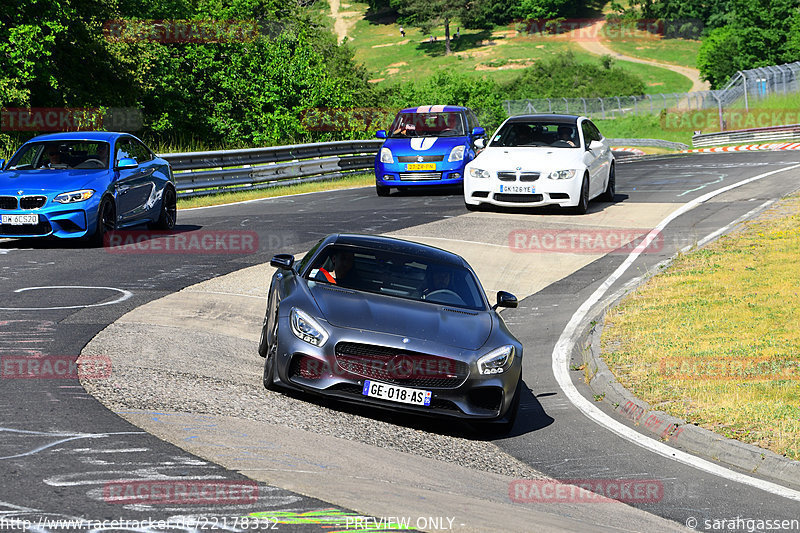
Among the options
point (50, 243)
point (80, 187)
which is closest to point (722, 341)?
point (80, 187)

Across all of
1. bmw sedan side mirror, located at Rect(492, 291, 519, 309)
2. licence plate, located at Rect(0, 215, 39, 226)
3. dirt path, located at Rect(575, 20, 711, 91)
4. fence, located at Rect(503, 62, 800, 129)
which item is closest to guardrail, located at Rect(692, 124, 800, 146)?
fence, located at Rect(503, 62, 800, 129)

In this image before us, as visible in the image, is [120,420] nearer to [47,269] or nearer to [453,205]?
[47,269]

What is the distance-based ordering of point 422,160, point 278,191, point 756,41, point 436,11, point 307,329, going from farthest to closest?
point 436,11, point 756,41, point 278,191, point 422,160, point 307,329

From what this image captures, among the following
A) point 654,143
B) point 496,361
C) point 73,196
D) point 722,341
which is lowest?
point 654,143

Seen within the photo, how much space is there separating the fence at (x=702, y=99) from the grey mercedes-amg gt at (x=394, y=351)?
49.3 metres

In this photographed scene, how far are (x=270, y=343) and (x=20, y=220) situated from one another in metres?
7.21

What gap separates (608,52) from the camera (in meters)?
136

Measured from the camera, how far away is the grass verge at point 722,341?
8.23 m

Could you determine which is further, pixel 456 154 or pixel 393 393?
pixel 456 154

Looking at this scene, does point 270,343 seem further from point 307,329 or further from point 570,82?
point 570,82

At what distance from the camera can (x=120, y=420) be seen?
22.2 feet

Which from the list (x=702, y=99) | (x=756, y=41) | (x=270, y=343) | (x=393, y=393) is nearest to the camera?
(x=393, y=393)

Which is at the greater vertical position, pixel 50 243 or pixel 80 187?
pixel 80 187

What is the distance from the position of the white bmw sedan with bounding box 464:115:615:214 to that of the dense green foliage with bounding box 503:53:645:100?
80157 mm
